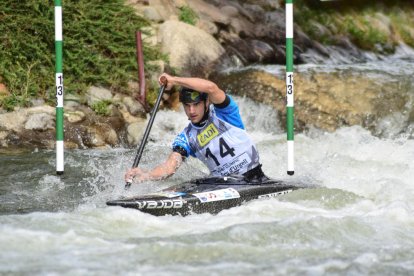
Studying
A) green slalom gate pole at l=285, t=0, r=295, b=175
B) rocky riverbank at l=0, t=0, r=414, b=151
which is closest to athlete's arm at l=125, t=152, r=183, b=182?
green slalom gate pole at l=285, t=0, r=295, b=175

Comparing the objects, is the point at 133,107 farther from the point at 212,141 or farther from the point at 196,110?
the point at 196,110

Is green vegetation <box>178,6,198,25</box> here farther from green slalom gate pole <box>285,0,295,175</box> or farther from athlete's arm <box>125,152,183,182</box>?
athlete's arm <box>125,152,183,182</box>

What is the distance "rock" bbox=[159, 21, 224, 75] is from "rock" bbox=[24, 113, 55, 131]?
8.73ft

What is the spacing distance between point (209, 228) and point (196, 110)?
120cm

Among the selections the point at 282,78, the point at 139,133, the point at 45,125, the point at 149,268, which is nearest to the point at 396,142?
the point at 282,78

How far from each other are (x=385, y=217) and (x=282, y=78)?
19.6ft

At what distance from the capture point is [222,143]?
22.5 feet

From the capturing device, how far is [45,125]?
10.3 metres

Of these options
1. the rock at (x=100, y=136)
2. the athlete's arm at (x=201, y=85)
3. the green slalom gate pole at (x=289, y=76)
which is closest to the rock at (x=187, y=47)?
the rock at (x=100, y=136)

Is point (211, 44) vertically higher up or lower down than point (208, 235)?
higher up

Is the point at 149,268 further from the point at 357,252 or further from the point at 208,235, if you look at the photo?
the point at 357,252

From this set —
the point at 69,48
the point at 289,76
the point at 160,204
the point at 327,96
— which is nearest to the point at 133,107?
the point at 69,48

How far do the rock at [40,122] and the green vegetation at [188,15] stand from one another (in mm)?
3856

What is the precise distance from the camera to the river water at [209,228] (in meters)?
4.89
